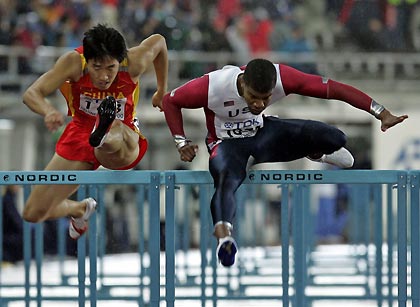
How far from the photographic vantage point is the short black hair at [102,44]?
22.2 feet

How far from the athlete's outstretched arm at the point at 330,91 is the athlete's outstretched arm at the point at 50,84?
139cm

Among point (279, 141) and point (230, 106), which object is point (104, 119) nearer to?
point (230, 106)

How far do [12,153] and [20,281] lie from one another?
13.1 feet

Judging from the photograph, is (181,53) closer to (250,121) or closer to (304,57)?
(304,57)

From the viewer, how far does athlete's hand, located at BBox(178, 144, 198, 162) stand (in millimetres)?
6449

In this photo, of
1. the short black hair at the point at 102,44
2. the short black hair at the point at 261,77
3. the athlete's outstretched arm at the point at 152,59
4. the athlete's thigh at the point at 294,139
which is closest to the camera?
the short black hair at the point at 261,77

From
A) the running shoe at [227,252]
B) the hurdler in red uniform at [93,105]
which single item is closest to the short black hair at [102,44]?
the hurdler in red uniform at [93,105]

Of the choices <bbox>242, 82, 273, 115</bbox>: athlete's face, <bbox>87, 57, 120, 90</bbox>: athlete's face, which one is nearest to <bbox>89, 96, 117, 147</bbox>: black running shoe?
<bbox>87, 57, 120, 90</bbox>: athlete's face

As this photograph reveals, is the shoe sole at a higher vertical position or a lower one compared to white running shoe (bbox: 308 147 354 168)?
lower

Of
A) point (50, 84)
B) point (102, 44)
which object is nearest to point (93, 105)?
point (50, 84)

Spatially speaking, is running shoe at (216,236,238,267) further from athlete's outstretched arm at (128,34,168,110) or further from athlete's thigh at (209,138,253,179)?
athlete's outstretched arm at (128,34,168,110)

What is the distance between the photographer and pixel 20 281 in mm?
13375

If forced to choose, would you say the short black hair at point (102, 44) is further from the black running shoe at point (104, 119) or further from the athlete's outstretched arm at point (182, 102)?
the athlete's outstretched arm at point (182, 102)

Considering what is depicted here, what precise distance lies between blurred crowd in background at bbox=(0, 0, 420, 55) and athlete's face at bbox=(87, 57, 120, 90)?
11.7 meters
